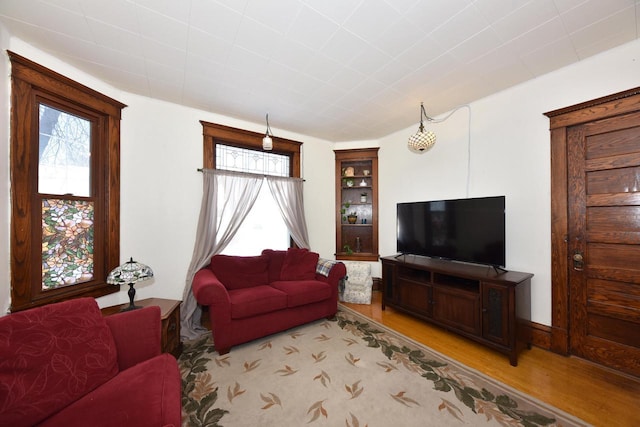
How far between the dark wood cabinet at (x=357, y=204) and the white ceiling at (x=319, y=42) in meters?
1.52

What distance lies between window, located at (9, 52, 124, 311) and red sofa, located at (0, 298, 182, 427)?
1118mm

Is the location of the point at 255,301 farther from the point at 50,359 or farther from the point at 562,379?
the point at 562,379

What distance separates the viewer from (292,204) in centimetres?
376

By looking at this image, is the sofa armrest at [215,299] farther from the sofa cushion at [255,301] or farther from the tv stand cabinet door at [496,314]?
the tv stand cabinet door at [496,314]

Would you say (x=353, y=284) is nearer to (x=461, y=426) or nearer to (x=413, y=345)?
(x=413, y=345)

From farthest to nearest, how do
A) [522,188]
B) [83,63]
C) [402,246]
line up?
1. [402,246]
2. [522,188]
3. [83,63]

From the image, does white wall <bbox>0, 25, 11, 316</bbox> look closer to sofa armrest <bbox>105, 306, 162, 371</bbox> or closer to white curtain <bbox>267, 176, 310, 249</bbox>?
sofa armrest <bbox>105, 306, 162, 371</bbox>

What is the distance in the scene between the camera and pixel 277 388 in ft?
6.06

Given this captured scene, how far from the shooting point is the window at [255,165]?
10.8 feet

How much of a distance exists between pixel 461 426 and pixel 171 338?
245cm

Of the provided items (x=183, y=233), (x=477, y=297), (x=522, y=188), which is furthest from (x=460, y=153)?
(x=183, y=233)

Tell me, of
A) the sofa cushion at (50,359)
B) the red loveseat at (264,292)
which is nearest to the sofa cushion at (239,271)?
the red loveseat at (264,292)

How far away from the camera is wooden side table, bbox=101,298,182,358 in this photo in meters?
2.05

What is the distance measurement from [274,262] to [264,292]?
65 centimetres
